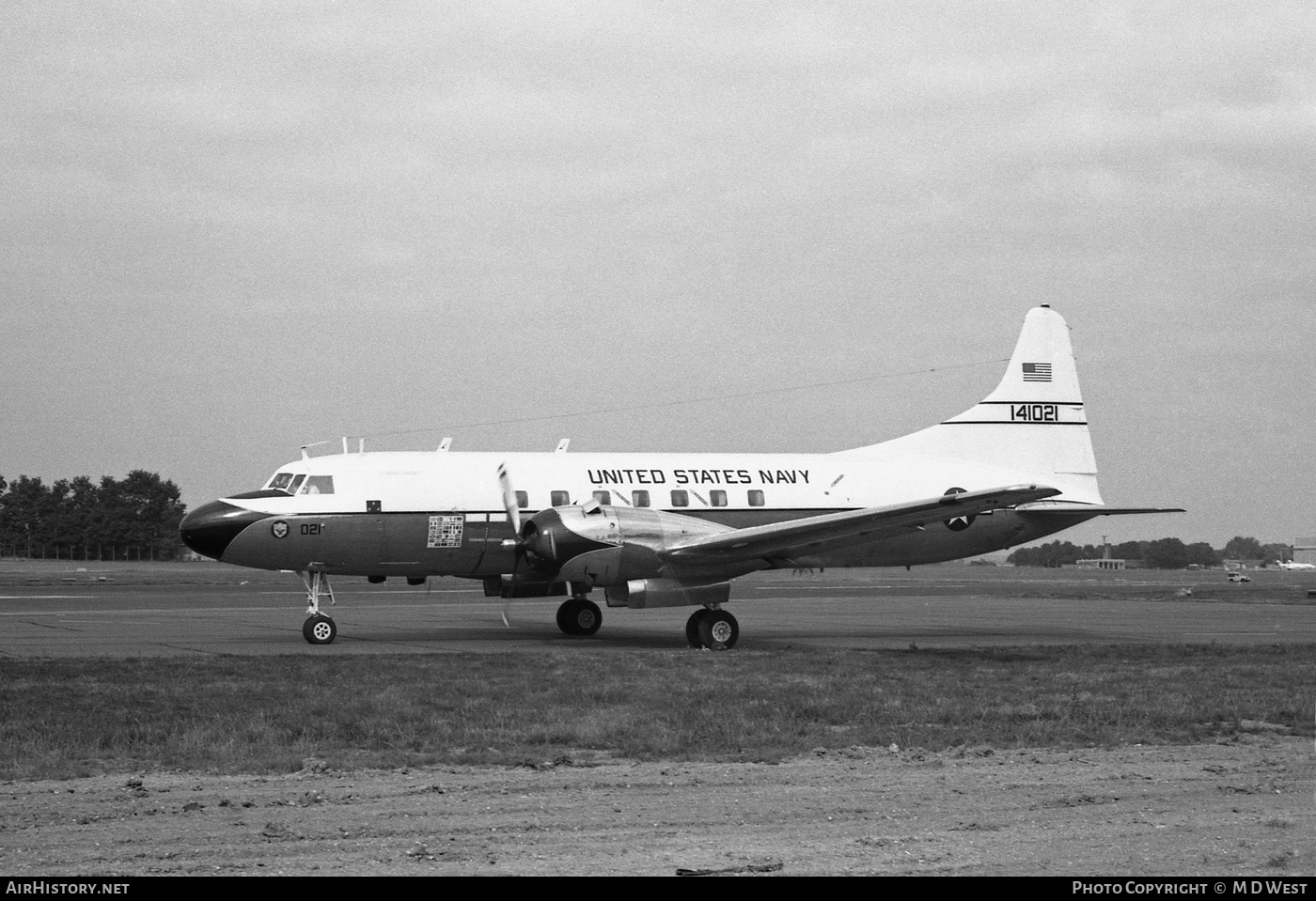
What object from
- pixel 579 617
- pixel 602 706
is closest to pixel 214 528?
pixel 579 617

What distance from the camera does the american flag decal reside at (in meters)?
29.5

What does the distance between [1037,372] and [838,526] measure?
935 cm

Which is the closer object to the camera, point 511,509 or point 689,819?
point 689,819

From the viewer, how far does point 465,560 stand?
2456 cm

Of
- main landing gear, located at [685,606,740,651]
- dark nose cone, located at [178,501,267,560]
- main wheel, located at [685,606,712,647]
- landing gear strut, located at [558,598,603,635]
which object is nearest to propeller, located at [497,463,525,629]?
landing gear strut, located at [558,598,603,635]

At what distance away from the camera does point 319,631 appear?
22.7m

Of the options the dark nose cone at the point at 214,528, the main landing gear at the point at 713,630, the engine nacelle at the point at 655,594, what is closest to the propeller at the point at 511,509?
the engine nacelle at the point at 655,594

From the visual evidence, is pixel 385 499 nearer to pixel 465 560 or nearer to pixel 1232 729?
pixel 465 560

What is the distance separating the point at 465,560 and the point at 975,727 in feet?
43.2

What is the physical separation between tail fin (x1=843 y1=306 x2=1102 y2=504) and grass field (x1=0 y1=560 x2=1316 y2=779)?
8.31 meters

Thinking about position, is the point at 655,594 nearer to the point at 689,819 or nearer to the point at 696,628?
the point at 696,628

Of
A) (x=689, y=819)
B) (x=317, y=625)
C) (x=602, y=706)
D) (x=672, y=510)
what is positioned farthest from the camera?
(x=672, y=510)

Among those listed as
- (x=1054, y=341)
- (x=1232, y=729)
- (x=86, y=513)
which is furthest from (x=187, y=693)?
(x=86, y=513)
